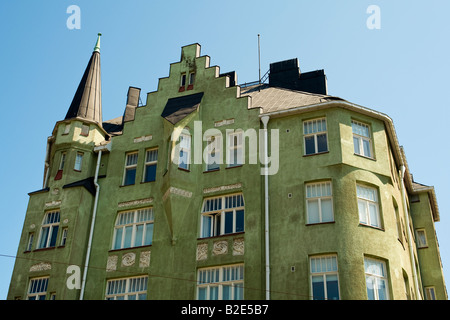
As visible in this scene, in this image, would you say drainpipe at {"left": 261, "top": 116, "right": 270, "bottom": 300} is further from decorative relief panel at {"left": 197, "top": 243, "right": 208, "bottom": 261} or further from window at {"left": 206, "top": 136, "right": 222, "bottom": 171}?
decorative relief panel at {"left": 197, "top": 243, "right": 208, "bottom": 261}

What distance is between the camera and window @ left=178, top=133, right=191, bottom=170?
29484mm

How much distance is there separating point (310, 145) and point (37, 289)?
14.8 m

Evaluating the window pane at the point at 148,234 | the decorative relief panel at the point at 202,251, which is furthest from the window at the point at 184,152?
the decorative relief panel at the point at 202,251

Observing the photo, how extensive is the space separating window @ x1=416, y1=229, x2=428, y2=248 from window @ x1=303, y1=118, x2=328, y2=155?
10168 millimetres

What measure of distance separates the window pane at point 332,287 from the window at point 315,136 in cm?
641

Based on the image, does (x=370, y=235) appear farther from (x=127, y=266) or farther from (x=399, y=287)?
(x=127, y=266)

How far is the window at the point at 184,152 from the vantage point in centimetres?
2948

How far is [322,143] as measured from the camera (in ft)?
93.6

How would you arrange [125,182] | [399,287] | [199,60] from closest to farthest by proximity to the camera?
1. [399,287]
2. [125,182]
3. [199,60]

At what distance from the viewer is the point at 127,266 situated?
27.8 m

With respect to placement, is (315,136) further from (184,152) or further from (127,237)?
(127,237)
